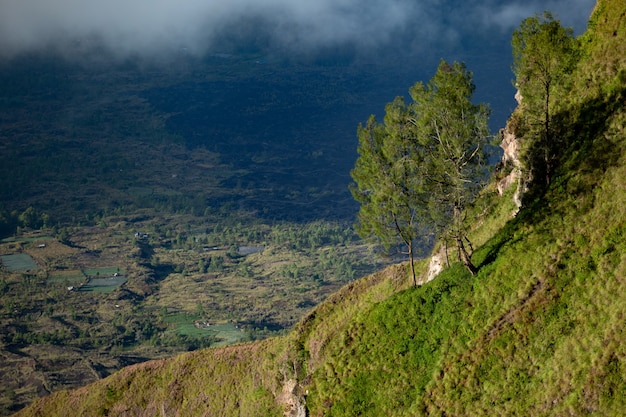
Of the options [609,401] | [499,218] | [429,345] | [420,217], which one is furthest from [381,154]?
[609,401]

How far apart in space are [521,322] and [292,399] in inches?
699

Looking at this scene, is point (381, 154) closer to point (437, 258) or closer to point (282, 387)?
point (437, 258)

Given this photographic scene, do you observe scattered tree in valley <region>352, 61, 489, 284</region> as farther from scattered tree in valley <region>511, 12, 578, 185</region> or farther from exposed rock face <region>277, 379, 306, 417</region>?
exposed rock face <region>277, 379, 306, 417</region>

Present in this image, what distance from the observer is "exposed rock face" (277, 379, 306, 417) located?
51.9 meters

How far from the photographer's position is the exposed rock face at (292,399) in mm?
51875

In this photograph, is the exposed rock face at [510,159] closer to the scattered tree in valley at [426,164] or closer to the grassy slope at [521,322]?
the grassy slope at [521,322]

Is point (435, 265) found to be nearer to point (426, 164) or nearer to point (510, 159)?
point (426, 164)

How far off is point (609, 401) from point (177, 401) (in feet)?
130

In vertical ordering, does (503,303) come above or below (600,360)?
above

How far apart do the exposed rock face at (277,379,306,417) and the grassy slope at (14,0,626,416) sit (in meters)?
0.67

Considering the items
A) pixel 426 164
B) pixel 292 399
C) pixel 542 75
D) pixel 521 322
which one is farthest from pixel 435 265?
pixel 542 75

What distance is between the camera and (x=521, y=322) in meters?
42.9

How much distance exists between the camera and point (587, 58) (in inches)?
2039

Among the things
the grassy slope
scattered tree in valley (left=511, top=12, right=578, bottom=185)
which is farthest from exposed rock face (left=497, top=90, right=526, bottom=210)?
the grassy slope
